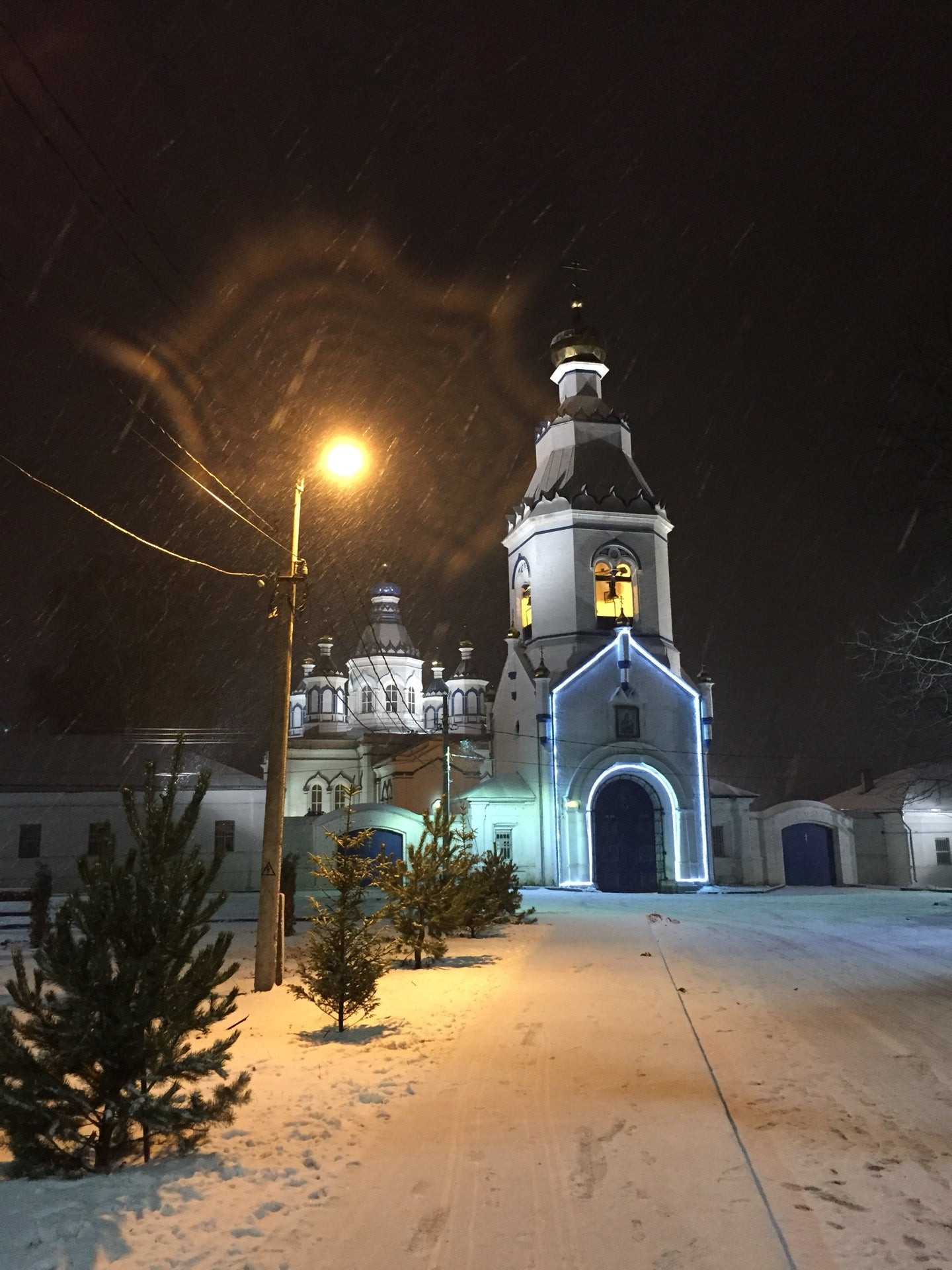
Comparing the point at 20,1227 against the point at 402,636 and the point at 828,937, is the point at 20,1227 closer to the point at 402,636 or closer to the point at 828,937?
the point at 828,937

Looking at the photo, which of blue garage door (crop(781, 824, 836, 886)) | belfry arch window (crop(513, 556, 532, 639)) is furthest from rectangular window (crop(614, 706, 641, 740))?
blue garage door (crop(781, 824, 836, 886))

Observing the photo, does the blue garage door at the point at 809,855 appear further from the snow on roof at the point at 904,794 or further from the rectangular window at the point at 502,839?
the rectangular window at the point at 502,839

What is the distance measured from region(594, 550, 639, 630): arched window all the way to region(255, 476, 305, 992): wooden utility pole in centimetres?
2281

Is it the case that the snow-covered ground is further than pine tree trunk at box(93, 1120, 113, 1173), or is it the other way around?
pine tree trunk at box(93, 1120, 113, 1173)

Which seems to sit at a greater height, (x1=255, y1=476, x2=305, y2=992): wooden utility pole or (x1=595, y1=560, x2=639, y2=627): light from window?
(x1=595, y1=560, x2=639, y2=627): light from window

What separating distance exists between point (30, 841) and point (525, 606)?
2099 centimetres

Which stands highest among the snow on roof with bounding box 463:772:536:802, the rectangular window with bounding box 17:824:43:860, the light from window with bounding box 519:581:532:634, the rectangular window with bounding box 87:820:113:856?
the light from window with bounding box 519:581:532:634

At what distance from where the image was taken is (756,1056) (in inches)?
299

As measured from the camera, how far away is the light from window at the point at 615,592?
34594mm

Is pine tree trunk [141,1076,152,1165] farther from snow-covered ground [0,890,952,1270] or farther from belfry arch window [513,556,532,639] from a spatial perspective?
belfry arch window [513,556,532,639]

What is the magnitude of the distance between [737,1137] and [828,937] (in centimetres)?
1147

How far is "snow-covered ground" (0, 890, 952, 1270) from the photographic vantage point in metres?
4.25

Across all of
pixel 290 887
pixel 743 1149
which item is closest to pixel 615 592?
pixel 290 887

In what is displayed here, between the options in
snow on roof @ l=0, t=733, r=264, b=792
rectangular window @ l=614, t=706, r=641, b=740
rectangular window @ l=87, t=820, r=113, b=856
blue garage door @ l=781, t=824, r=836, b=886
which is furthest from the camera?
snow on roof @ l=0, t=733, r=264, b=792
